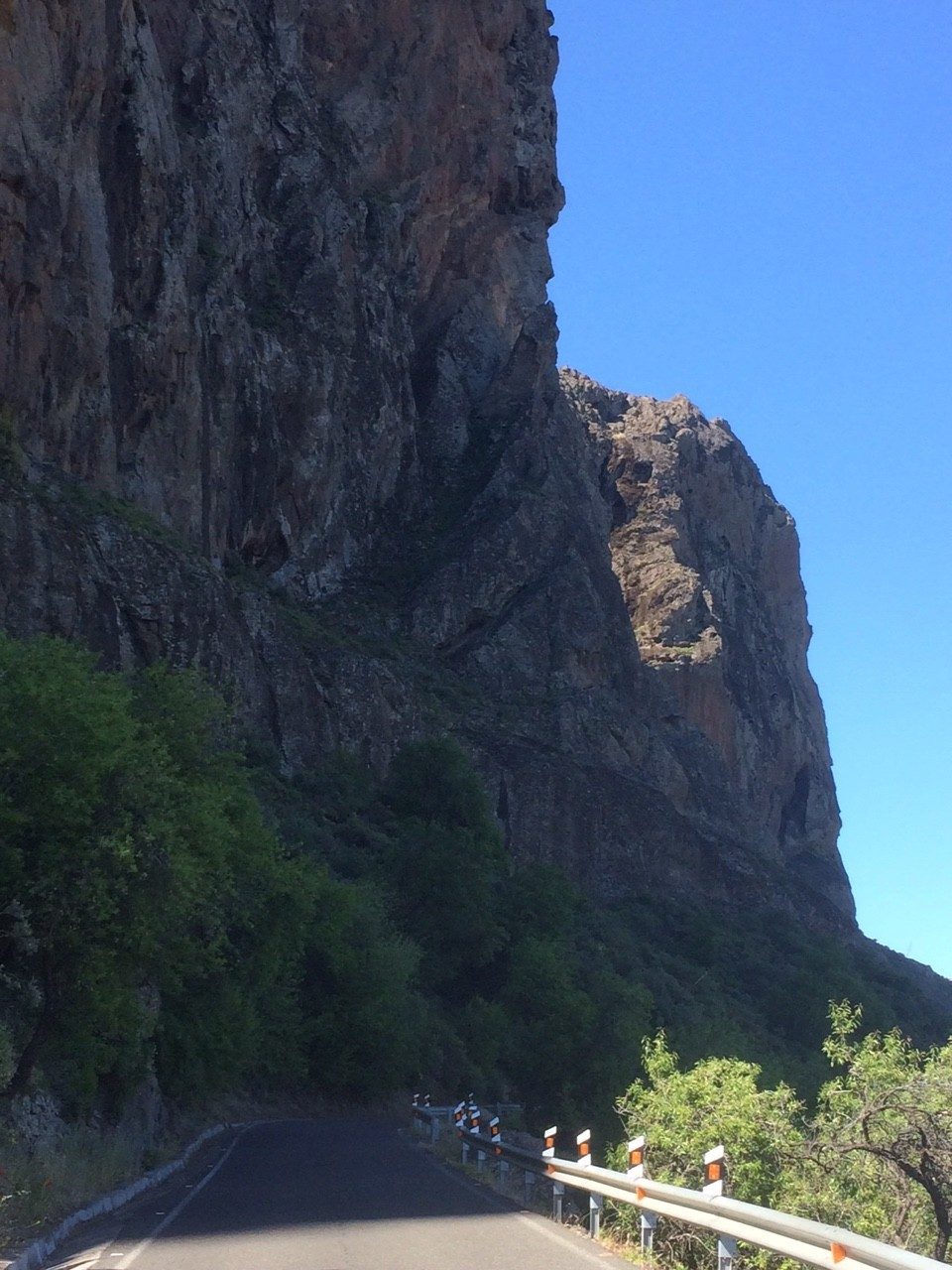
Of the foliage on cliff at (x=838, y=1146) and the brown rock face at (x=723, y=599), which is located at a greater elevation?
the brown rock face at (x=723, y=599)

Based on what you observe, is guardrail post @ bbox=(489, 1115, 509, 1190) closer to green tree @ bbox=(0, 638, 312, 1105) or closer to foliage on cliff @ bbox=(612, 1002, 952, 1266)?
foliage on cliff @ bbox=(612, 1002, 952, 1266)

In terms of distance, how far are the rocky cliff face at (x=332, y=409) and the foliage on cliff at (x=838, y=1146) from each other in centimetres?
3188

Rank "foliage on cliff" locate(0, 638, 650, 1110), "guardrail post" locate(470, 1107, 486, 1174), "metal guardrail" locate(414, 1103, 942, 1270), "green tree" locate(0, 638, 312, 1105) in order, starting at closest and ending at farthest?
"metal guardrail" locate(414, 1103, 942, 1270), "green tree" locate(0, 638, 312, 1105), "foliage on cliff" locate(0, 638, 650, 1110), "guardrail post" locate(470, 1107, 486, 1174)

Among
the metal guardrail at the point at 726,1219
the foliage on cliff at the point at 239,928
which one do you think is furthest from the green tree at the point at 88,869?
the metal guardrail at the point at 726,1219

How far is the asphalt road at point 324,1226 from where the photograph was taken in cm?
1148

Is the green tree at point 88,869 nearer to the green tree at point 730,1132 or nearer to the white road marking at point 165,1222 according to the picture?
the white road marking at point 165,1222

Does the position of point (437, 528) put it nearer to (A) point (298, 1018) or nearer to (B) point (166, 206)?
(B) point (166, 206)

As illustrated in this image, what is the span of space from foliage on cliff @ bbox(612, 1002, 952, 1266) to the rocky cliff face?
31.9m

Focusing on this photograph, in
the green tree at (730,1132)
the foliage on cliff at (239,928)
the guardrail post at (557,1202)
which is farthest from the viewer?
the foliage on cliff at (239,928)

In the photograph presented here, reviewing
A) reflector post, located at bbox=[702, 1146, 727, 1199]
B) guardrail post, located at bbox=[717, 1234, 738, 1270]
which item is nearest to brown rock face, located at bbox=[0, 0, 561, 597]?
reflector post, located at bbox=[702, 1146, 727, 1199]

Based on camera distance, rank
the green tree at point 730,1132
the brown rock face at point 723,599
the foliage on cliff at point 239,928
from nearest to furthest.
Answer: the green tree at point 730,1132
the foliage on cliff at point 239,928
the brown rock face at point 723,599

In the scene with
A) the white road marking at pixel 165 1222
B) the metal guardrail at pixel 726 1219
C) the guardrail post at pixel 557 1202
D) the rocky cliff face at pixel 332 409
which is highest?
the rocky cliff face at pixel 332 409

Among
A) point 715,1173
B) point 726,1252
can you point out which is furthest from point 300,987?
point 726,1252

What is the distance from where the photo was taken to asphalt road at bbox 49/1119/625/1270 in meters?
11.5
